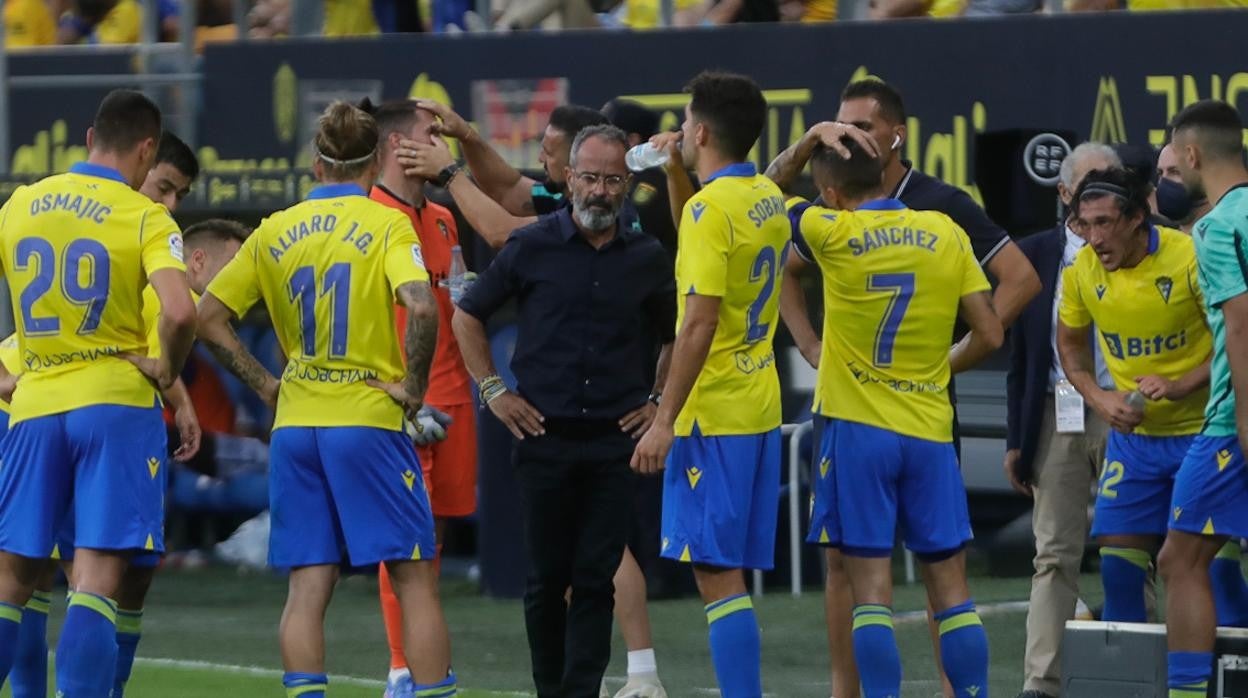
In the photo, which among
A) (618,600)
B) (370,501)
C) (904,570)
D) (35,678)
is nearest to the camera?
(370,501)

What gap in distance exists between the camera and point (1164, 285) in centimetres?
791

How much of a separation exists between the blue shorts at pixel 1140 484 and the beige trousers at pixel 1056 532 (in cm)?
57

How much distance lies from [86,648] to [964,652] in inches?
110

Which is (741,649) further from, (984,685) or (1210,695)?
(1210,695)

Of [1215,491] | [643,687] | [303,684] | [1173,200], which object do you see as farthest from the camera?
[1173,200]

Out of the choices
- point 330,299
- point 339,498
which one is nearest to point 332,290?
point 330,299

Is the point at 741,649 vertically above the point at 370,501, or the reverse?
the point at 370,501

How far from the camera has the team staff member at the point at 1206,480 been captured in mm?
7551

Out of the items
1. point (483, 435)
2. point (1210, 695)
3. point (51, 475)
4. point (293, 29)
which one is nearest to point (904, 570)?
point (483, 435)

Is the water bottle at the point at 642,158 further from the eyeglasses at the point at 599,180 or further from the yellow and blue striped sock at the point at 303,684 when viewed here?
the yellow and blue striped sock at the point at 303,684

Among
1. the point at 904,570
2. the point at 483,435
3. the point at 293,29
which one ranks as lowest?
the point at 904,570

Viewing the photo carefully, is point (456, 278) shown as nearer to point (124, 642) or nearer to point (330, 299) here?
point (330, 299)

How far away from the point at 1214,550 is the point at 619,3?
23.6 ft

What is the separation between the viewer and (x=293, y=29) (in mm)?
14570
